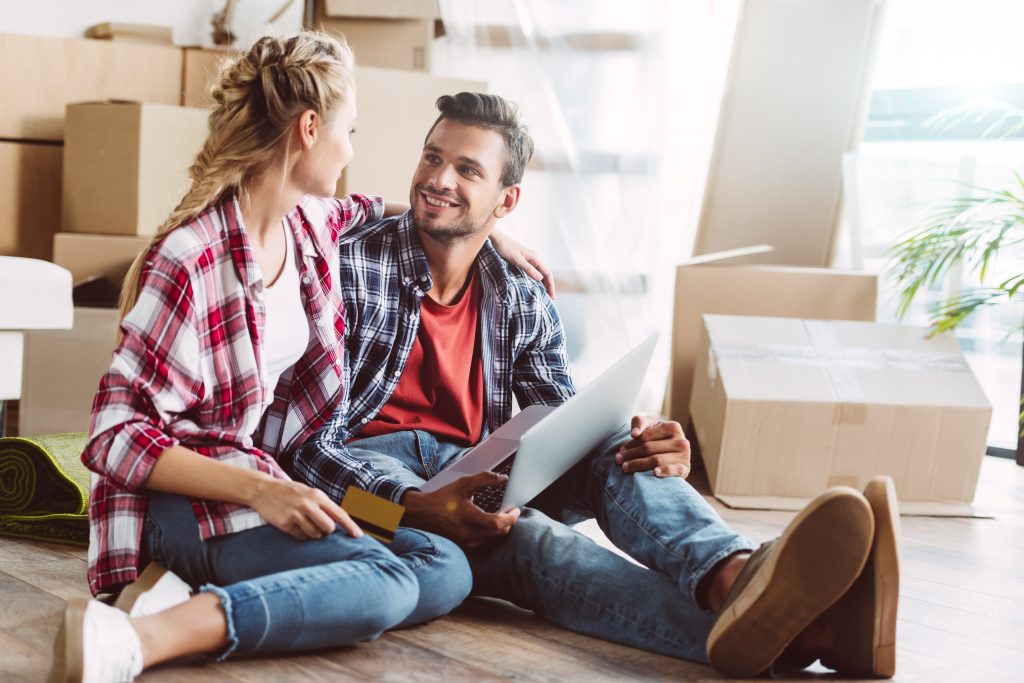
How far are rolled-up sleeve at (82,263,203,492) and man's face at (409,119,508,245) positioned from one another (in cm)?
51

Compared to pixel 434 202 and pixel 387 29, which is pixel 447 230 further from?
pixel 387 29

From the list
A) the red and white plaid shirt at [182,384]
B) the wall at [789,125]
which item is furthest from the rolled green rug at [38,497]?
the wall at [789,125]

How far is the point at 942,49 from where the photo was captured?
317 centimetres

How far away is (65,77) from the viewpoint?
3.04 metres

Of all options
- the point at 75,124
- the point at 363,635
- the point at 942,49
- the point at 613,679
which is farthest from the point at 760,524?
the point at 75,124

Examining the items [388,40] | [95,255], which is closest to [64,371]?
[95,255]

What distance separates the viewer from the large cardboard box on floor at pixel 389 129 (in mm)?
2836

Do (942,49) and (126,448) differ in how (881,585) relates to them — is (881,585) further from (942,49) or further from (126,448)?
(942,49)

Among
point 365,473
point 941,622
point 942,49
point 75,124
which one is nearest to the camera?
point 365,473

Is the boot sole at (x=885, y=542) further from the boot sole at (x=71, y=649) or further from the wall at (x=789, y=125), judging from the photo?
the wall at (x=789, y=125)

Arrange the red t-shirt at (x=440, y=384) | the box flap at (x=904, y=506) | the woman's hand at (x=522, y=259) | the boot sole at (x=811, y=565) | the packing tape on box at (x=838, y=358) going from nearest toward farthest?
the boot sole at (x=811, y=565)
the red t-shirt at (x=440, y=384)
the woman's hand at (x=522, y=259)
the box flap at (x=904, y=506)
the packing tape on box at (x=838, y=358)

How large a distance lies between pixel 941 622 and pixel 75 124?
2333mm

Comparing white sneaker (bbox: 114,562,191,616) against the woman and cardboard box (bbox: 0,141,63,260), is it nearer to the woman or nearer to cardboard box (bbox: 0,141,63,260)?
the woman

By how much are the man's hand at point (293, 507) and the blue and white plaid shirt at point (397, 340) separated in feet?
0.62
